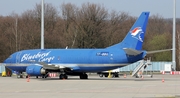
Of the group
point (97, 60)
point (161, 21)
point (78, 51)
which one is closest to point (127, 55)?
point (97, 60)

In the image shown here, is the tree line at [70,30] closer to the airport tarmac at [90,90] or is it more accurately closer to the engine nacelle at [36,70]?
the engine nacelle at [36,70]

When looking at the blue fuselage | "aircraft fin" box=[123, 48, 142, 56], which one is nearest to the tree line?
the blue fuselage

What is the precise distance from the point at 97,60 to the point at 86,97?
1828 cm

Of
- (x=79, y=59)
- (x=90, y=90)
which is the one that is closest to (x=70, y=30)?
(x=79, y=59)

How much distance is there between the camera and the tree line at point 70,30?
253 ft

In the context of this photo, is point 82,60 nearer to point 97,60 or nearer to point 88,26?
point 97,60

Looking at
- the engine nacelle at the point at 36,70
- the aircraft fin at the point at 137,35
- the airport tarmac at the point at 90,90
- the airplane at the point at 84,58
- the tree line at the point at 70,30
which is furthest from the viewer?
the tree line at the point at 70,30

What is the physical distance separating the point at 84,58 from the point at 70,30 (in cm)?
3824

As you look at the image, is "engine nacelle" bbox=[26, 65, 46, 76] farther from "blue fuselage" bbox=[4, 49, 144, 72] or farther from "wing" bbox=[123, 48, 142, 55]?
"wing" bbox=[123, 48, 142, 55]

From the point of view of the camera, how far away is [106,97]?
23.3 m

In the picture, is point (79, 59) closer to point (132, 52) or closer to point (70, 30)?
point (132, 52)

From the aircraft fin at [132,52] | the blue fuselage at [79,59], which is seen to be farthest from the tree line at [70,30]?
the aircraft fin at [132,52]

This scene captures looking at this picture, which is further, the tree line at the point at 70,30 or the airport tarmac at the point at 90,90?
the tree line at the point at 70,30

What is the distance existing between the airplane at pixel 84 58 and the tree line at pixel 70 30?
28933 mm
